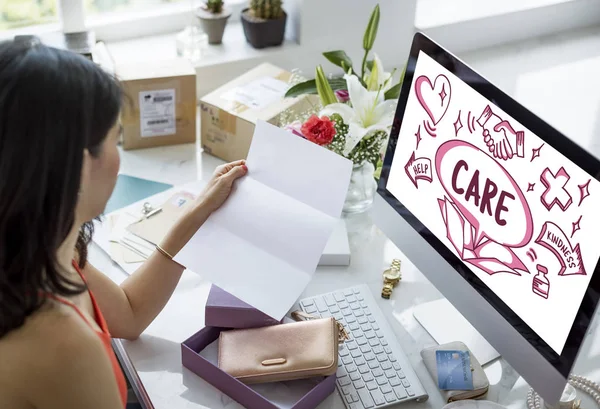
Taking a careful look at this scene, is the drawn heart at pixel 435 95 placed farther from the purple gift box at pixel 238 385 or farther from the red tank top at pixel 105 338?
the red tank top at pixel 105 338

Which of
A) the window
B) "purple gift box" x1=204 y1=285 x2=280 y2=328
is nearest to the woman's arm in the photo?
"purple gift box" x1=204 y1=285 x2=280 y2=328

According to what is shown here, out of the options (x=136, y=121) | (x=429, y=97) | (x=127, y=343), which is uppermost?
(x=429, y=97)

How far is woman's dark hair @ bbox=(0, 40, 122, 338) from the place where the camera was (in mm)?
801

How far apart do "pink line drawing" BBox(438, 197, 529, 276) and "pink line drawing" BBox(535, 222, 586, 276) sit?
2.4 inches

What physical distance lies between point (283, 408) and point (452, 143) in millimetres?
473

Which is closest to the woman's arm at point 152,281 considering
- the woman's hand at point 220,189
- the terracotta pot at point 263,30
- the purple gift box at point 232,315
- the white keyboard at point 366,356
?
the woman's hand at point 220,189

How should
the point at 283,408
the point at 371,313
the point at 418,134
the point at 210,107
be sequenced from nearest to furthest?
the point at 283,408 < the point at 418,134 < the point at 371,313 < the point at 210,107

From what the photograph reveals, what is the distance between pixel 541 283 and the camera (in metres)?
1.05

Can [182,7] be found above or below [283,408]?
above

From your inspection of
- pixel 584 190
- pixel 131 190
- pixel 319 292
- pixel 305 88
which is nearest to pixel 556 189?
pixel 584 190

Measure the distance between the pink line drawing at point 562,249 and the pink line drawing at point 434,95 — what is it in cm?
25

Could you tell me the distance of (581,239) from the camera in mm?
970

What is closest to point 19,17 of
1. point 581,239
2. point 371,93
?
point 371,93

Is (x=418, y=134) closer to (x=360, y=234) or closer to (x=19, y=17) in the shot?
(x=360, y=234)
